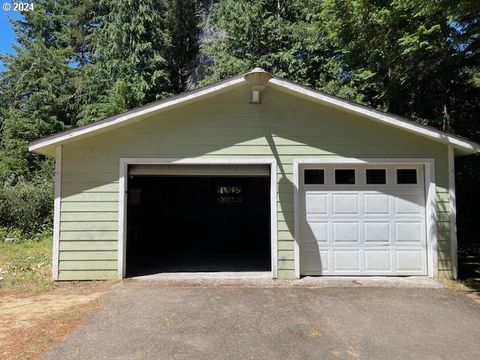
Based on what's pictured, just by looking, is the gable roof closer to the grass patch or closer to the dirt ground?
the grass patch

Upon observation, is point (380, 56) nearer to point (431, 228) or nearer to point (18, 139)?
point (431, 228)

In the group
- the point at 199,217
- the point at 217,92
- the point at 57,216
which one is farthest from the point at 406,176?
the point at 199,217

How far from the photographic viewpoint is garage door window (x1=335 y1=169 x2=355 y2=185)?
781 cm

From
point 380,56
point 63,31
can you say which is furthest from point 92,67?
point 380,56

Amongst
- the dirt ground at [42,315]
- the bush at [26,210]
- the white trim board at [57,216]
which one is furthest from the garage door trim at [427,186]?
the bush at [26,210]

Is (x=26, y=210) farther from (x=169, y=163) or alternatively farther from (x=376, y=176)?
(x=376, y=176)

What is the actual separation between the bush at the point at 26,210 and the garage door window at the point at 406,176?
11.4 m

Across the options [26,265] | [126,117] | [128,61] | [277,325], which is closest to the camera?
[277,325]

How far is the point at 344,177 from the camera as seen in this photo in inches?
308

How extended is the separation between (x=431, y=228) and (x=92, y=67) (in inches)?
780

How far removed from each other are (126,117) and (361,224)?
4835 millimetres

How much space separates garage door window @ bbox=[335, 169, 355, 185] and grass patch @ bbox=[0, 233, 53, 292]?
5610 mm

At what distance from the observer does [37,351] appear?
4.20 meters

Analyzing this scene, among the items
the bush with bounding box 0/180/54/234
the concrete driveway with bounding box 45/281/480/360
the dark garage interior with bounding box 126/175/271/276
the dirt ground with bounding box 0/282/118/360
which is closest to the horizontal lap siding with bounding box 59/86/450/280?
the dirt ground with bounding box 0/282/118/360
